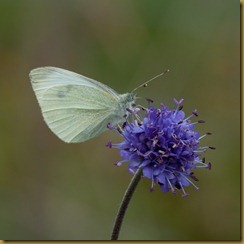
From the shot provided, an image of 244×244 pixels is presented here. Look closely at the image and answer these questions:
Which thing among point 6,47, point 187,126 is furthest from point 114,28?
point 187,126

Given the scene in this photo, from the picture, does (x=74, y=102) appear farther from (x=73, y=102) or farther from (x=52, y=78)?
(x=52, y=78)

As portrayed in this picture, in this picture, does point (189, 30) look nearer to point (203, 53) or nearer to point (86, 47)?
point (203, 53)

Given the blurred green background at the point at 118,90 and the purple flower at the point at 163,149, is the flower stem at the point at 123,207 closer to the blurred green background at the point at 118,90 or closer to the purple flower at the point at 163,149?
the purple flower at the point at 163,149

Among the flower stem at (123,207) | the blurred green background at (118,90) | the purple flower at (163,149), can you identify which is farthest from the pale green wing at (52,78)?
the blurred green background at (118,90)

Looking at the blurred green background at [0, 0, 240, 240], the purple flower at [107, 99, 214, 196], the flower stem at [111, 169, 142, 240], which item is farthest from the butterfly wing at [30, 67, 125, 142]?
the blurred green background at [0, 0, 240, 240]

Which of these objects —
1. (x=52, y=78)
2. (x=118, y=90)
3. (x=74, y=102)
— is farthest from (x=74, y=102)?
(x=118, y=90)

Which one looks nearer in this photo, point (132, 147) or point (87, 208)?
point (132, 147)

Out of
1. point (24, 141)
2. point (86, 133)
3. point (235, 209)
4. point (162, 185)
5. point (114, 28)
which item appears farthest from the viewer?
point (114, 28)
